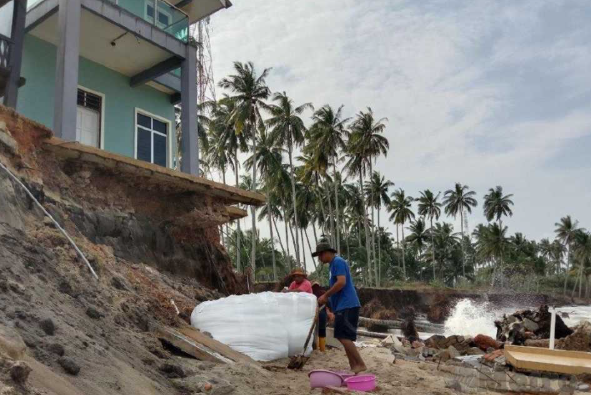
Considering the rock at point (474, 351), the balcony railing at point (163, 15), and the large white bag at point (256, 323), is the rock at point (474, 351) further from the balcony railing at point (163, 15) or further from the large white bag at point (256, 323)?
the balcony railing at point (163, 15)

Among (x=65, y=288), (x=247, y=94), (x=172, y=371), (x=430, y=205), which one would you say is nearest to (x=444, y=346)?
(x=172, y=371)

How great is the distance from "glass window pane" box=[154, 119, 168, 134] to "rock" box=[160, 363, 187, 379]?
919cm

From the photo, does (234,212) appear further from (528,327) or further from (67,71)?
(528,327)

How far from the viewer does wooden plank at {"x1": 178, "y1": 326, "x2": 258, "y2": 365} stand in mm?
4963

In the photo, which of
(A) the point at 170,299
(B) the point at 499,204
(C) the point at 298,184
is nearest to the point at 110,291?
(A) the point at 170,299

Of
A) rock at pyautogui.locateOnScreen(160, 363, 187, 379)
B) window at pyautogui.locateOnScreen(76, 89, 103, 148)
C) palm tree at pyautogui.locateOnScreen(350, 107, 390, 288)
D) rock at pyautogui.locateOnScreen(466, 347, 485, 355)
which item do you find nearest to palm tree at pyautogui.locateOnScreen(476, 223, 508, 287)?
palm tree at pyautogui.locateOnScreen(350, 107, 390, 288)

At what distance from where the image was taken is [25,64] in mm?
9844

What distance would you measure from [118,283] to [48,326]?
2.29m

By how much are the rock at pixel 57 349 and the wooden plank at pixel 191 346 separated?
6.13 feet

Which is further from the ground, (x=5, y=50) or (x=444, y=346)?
(x=5, y=50)

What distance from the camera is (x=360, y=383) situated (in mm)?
4406

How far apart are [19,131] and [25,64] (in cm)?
444

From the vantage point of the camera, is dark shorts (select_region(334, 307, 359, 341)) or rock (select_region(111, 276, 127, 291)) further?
rock (select_region(111, 276, 127, 291))

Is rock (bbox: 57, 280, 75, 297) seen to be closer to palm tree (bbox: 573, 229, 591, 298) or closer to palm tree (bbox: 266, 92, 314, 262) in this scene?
palm tree (bbox: 266, 92, 314, 262)
